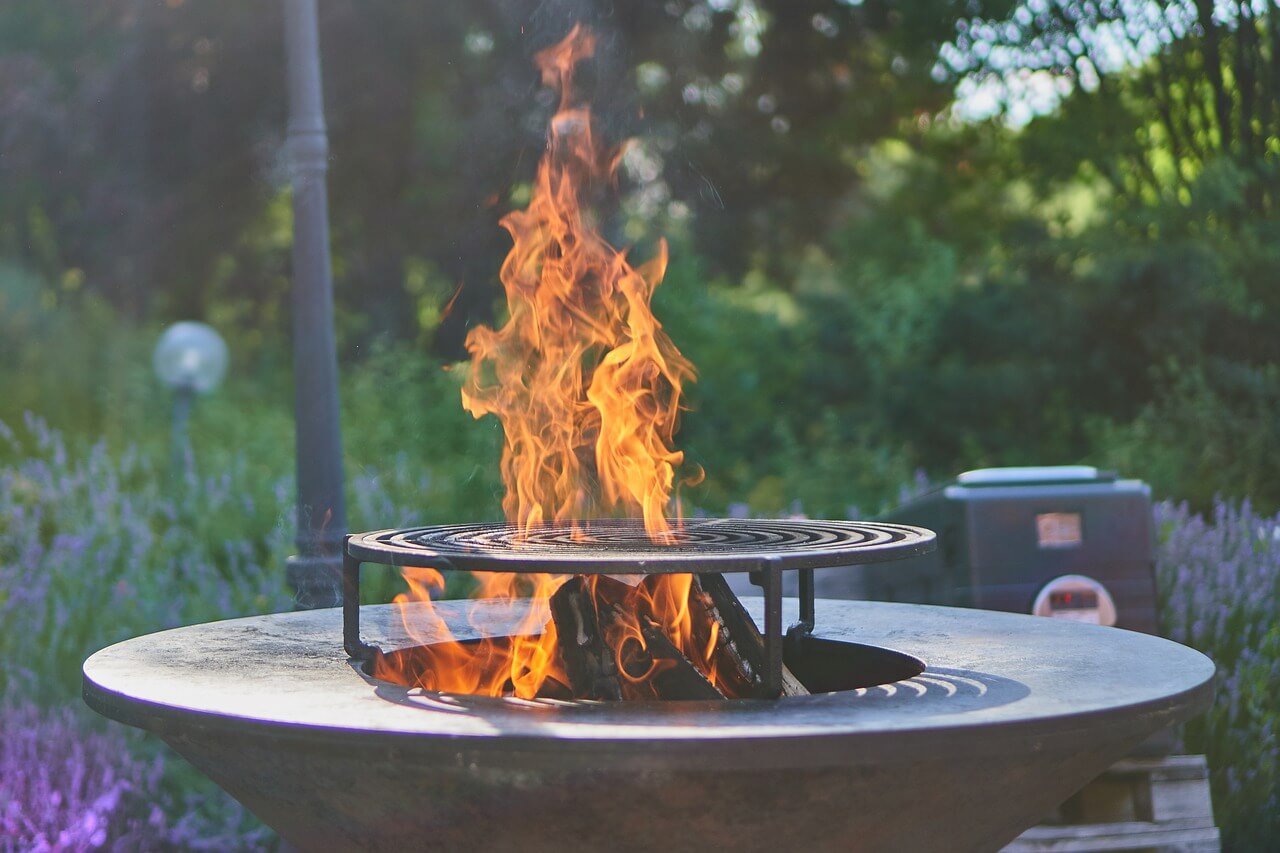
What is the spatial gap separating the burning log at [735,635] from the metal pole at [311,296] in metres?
1.80

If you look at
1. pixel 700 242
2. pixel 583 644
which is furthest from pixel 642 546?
pixel 700 242

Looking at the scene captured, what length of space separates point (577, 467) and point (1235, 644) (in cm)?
273

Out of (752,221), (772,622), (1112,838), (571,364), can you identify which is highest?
(752,221)

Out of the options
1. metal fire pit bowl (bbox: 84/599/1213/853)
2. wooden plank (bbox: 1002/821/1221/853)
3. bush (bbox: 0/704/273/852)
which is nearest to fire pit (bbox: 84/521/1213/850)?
metal fire pit bowl (bbox: 84/599/1213/853)

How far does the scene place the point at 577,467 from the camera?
369 cm

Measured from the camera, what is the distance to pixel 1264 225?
8.60 meters

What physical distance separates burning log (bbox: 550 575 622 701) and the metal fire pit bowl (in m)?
0.41

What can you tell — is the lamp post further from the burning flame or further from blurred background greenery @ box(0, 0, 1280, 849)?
the burning flame

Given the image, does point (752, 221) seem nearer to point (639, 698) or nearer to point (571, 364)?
point (571, 364)

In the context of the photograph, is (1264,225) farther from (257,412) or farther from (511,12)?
(257,412)

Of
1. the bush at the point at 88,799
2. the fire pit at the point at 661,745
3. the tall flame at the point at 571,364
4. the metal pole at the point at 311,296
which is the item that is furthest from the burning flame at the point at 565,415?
the bush at the point at 88,799

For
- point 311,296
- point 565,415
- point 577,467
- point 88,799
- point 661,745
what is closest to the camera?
point 661,745

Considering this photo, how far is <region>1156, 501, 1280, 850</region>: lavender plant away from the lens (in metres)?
4.41

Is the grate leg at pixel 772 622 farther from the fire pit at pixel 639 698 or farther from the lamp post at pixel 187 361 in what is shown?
the lamp post at pixel 187 361
